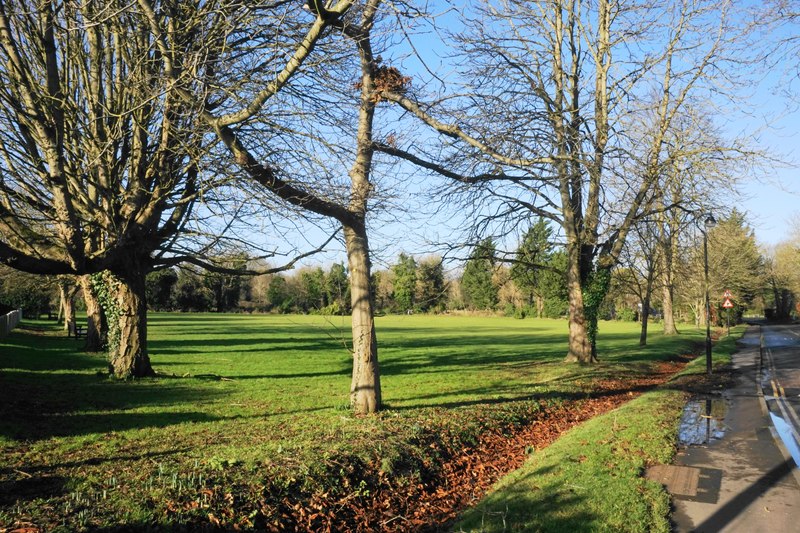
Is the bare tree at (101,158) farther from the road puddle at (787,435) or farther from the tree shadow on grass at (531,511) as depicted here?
the road puddle at (787,435)

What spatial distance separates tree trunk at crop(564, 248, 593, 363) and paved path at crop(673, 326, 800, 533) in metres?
5.90

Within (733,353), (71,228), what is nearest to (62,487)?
(71,228)

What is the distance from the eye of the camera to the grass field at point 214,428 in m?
5.70

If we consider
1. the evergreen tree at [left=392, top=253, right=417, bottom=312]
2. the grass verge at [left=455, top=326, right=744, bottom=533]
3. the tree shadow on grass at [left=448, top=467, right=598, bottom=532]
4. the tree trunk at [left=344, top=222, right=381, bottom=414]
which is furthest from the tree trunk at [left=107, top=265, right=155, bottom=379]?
the tree shadow on grass at [left=448, top=467, right=598, bottom=532]

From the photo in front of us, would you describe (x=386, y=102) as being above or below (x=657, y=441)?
above

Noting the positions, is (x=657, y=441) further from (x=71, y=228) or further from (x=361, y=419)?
(x=71, y=228)

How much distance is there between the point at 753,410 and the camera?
12922 millimetres

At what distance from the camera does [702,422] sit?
1153 centimetres

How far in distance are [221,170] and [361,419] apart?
4942 mm

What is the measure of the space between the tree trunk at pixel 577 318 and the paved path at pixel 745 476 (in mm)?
5896

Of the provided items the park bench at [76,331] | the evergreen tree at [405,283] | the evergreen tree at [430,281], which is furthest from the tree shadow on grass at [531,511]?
the park bench at [76,331]

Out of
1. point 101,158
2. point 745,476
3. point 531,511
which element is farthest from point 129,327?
point 745,476

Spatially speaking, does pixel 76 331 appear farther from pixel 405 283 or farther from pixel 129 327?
pixel 405 283

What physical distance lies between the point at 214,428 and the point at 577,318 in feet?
46.8
